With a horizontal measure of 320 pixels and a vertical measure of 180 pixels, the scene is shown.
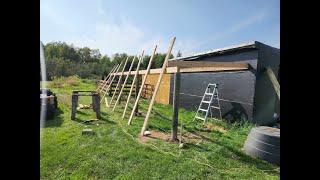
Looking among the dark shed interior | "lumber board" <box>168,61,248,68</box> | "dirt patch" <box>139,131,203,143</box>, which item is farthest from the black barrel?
the dark shed interior

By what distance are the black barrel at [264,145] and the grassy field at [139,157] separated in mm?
162

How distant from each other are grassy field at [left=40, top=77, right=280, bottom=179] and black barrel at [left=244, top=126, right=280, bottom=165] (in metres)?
0.16

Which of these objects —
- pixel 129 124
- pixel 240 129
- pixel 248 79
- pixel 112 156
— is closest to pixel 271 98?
pixel 248 79

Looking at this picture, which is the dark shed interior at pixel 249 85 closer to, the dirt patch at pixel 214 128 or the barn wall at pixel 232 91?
the barn wall at pixel 232 91

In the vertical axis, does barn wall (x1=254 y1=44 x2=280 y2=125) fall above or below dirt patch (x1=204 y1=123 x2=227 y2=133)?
above

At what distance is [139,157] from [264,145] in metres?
2.60

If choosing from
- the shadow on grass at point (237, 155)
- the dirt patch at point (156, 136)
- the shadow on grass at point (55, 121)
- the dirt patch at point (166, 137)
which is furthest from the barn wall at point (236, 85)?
the shadow on grass at point (55, 121)

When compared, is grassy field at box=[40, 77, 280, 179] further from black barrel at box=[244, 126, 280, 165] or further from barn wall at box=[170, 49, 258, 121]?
barn wall at box=[170, 49, 258, 121]

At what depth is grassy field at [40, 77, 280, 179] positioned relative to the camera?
4309 mm

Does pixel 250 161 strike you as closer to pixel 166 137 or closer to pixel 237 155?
pixel 237 155

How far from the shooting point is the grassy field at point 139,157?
170 inches

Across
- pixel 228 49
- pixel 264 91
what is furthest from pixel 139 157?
pixel 228 49
